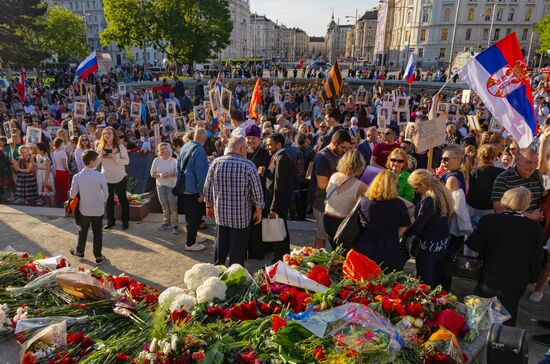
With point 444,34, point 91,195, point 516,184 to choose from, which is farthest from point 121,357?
point 444,34

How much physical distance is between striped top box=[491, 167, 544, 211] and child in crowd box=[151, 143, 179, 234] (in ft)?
15.5

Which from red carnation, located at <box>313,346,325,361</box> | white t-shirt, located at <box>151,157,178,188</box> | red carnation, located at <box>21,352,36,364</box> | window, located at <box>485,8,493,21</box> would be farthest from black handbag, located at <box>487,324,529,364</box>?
window, located at <box>485,8,493,21</box>

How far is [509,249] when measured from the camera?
3871mm

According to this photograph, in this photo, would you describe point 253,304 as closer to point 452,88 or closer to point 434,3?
point 452,88

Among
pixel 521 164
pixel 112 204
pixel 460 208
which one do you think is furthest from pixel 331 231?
pixel 112 204

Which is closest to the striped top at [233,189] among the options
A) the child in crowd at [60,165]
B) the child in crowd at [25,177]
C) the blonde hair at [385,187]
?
the blonde hair at [385,187]

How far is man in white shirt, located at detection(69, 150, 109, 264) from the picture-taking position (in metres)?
5.59

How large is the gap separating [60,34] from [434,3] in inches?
2605

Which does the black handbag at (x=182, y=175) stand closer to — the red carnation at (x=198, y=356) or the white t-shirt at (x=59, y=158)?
the white t-shirt at (x=59, y=158)

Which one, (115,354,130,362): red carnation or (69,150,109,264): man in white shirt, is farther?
(69,150,109,264): man in white shirt

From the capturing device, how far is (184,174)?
241 inches

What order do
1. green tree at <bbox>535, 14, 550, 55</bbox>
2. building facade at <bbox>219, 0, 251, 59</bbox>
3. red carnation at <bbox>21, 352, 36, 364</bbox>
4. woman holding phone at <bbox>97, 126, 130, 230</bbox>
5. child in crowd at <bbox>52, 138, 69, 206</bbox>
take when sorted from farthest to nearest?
building facade at <bbox>219, 0, 251, 59</bbox>, green tree at <bbox>535, 14, 550, 55</bbox>, child in crowd at <bbox>52, 138, 69, 206</bbox>, woman holding phone at <bbox>97, 126, 130, 230</bbox>, red carnation at <bbox>21, 352, 36, 364</bbox>

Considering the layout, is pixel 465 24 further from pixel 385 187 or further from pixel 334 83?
pixel 385 187

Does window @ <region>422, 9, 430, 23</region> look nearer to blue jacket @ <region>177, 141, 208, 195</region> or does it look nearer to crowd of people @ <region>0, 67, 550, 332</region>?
crowd of people @ <region>0, 67, 550, 332</region>
